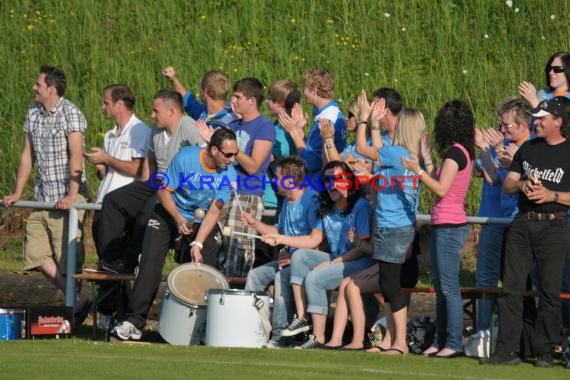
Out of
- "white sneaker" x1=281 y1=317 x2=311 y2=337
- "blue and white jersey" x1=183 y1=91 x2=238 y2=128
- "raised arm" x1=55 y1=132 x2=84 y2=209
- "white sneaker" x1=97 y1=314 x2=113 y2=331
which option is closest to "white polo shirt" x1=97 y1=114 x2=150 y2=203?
"raised arm" x1=55 y1=132 x2=84 y2=209

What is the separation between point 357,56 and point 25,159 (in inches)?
345

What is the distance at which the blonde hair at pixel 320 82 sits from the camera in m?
12.9

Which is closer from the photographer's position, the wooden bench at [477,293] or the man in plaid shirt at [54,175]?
the wooden bench at [477,293]

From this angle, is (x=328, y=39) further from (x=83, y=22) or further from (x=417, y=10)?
(x=83, y=22)

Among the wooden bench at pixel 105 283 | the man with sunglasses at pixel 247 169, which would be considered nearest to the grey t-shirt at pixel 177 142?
the man with sunglasses at pixel 247 169

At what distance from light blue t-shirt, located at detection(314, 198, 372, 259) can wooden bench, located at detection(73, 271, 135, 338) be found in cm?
199

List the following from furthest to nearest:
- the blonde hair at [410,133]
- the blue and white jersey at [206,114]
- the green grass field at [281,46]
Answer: the green grass field at [281,46]
the blue and white jersey at [206,114]
the blonde hair at [410,133]

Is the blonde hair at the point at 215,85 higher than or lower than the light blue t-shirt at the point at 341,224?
higher

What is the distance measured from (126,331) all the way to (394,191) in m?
2.84

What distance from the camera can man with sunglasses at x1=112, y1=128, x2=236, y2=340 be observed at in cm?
1206

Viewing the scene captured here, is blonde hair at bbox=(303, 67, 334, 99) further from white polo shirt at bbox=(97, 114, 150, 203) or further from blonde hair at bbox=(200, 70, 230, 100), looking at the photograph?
white polo shirt at bbox=(97, 114, 150, 203)

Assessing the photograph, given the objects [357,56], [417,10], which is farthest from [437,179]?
[417,10]

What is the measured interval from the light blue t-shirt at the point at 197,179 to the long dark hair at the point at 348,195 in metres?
0.92

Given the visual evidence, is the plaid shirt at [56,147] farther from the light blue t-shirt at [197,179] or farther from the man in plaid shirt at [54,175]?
the light blue t-shirt at [197,179]
